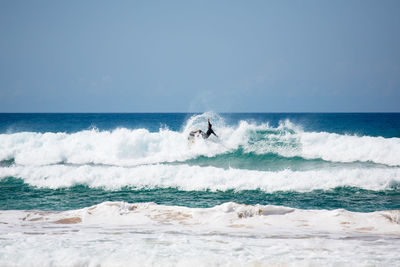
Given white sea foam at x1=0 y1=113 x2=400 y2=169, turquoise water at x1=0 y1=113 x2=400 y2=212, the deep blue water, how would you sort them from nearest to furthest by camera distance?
turquoise water at x1=0 y1=113 x2=400 y2=212 → white sea foam at x1=0 y1=113 x2=400 y2=169 → the deep blue water

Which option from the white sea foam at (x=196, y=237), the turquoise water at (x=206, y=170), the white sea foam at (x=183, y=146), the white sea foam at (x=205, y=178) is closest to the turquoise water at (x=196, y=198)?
the turquoise water at (x=206, y=170)

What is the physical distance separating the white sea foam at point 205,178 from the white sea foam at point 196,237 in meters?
5.01

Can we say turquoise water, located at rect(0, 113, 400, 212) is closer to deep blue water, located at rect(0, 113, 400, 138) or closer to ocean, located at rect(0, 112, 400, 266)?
ocean, located at rect(0, 112, 400, 266)

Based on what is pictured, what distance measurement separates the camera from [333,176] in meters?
13.2

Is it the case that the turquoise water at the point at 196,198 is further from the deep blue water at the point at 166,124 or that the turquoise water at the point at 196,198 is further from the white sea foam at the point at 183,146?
the deep blue water at the point at 166,124

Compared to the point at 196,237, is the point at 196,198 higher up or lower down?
lower down

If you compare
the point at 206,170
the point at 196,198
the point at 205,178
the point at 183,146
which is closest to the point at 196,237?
the point at 196,198

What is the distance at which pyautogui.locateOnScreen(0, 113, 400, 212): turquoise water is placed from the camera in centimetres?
1151

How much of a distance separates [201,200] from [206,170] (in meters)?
3.24

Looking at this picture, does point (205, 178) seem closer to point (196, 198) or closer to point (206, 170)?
point (206, 170)

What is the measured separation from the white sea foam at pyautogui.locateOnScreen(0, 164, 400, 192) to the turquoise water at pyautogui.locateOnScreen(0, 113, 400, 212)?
0.04m

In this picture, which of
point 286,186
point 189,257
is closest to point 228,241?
point 189,257

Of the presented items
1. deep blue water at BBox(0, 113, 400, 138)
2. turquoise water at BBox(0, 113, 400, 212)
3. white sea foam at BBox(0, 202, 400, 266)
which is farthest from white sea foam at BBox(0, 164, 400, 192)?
deep blue water at BBox(0, 113, 400, 138)

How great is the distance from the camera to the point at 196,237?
6.22m
